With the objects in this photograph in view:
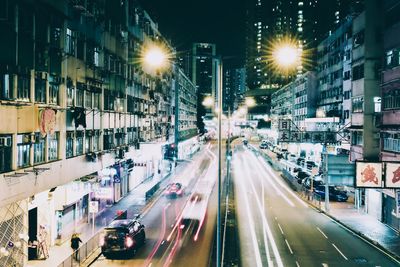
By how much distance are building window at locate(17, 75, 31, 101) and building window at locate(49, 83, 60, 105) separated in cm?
349

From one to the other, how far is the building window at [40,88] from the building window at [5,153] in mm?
4088

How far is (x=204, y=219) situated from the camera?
40781 millimetres

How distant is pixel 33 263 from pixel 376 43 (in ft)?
115

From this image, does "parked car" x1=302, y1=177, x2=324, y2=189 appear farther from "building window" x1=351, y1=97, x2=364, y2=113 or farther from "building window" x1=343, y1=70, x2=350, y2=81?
"building window" x1=343, y1=70, x2=350, y2=81

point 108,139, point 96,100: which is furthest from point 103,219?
point 96,100

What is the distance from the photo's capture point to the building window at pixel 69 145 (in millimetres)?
31922

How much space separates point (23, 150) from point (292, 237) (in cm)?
1980

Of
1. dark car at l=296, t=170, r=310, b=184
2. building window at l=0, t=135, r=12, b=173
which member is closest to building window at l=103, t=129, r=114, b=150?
building window at l=0, t=135, r=12, b=173

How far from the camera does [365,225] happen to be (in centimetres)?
3941

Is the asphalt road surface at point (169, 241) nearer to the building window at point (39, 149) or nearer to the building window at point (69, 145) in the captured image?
the building window at point (39, 149)

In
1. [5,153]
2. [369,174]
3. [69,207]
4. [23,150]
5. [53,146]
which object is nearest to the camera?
[5,153]

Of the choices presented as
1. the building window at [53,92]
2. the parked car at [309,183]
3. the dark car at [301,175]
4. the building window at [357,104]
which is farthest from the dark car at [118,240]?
the dark car at [301,175]

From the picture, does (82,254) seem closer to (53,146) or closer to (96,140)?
(53,146)

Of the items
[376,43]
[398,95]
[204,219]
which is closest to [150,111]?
[204,219]
